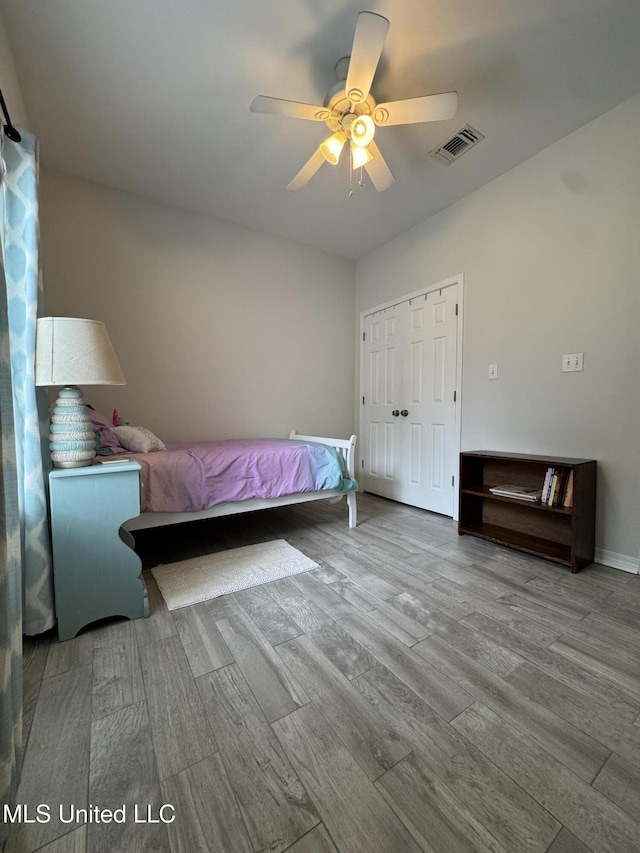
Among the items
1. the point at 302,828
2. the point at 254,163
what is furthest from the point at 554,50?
the point at 302,828

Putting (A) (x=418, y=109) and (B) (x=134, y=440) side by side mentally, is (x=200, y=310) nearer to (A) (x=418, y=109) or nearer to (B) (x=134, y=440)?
(B) (x=134, y=440)

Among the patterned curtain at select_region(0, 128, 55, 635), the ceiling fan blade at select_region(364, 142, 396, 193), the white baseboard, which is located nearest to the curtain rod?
the patterned curtain at select_region(0, 128, 55, 635)

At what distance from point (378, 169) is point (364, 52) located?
0.58m

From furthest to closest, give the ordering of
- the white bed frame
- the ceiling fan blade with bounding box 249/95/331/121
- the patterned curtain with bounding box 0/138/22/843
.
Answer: the white bed frame, the ceiling fan blade with bounding box 249/95/331/121, the patterned curtain with bounding box 0/138/22/843

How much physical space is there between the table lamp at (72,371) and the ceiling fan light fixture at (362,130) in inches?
59.7

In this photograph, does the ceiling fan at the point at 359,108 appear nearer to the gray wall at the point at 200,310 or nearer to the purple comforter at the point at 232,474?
the gray wall at the point at 200,310

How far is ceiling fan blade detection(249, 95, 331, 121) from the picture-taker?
61.1 inches

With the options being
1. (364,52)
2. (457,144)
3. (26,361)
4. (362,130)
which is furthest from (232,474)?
(457,144)

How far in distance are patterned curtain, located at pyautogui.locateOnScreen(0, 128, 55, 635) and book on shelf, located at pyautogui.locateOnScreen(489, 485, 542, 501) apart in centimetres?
Result: 249

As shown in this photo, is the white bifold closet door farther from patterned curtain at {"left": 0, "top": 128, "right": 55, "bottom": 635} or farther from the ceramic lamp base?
patterned curtain at {"left": 0, "top": 128, "right": 55, "bottom": 635}

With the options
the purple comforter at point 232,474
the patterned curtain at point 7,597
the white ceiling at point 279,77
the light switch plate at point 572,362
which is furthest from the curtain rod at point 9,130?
the light switch plate at point 572,362

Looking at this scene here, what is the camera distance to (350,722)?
989mm

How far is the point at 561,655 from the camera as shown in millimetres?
1267

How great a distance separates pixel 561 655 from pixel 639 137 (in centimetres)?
264
